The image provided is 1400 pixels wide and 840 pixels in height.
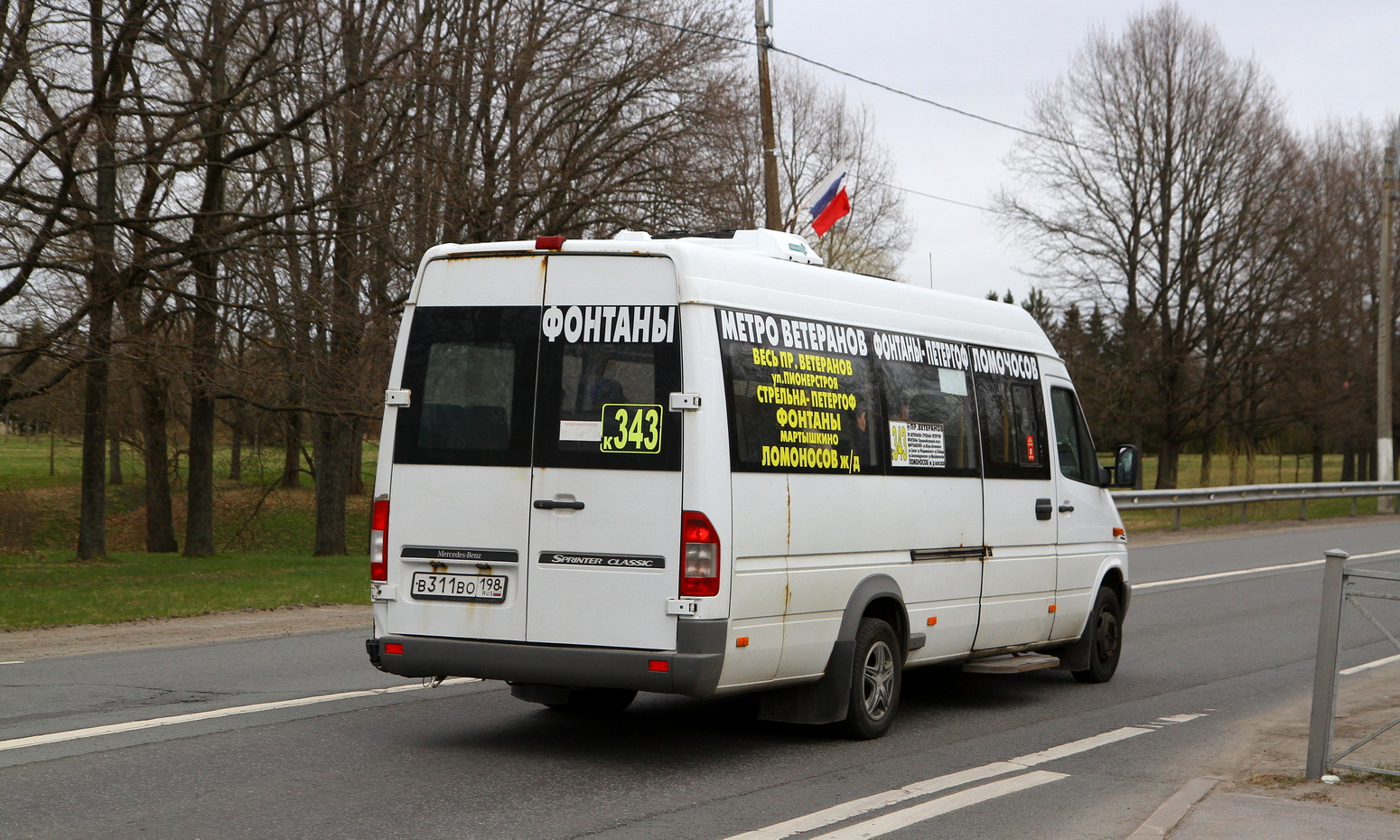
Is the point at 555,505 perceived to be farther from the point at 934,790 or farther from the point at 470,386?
the point at 934,790

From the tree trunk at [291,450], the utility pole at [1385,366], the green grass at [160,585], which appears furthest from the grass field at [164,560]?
the utility pole at [1385,366]

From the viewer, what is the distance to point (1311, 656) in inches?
459

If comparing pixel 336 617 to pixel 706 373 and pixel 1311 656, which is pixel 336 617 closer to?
pixel 706 373

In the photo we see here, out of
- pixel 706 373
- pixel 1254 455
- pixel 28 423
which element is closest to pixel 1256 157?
pixel 1254 455

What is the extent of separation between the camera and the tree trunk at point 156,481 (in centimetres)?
2761

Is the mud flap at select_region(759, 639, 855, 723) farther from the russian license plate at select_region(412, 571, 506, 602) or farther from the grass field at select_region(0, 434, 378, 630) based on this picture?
the grass field at select_region(0, 434, 378, 630)

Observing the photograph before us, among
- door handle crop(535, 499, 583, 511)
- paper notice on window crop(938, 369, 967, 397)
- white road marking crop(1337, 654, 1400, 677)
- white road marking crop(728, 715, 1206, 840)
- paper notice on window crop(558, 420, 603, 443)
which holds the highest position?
paper notice on window crop(938, 369, 967, 397)

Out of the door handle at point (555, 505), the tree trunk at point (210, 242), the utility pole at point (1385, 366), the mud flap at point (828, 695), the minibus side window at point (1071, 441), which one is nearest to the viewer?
the door handle at point (555, 505)

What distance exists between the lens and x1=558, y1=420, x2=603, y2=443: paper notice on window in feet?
22.5

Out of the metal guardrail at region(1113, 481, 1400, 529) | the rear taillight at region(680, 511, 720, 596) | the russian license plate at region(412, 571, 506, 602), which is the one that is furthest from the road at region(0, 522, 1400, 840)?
the metal guardrail at region(1113, 481, 1400, 529)

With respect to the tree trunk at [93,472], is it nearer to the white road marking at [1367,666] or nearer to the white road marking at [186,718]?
the white road marking at [186,718]

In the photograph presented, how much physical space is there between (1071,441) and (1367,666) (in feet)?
11.7

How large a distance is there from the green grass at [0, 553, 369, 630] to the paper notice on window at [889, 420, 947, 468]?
30.2 ft

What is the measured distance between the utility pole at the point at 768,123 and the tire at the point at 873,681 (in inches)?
512
